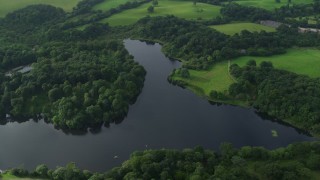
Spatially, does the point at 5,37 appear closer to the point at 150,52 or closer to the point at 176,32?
the point at 150,52

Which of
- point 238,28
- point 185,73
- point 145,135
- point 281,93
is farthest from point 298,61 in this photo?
point 145,135

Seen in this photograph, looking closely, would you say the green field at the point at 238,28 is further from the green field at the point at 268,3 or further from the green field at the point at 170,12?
the green field at the point at 268,3

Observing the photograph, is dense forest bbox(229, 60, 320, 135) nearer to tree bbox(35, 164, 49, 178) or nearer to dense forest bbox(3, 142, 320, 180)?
dense forest bbox(3, 142, 320, 180)

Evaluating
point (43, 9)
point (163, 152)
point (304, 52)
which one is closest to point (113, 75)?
point (163, 152)

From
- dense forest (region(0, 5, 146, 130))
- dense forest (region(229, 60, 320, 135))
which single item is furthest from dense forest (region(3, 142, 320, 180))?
dense forest (region(0, 5, 146, 130))

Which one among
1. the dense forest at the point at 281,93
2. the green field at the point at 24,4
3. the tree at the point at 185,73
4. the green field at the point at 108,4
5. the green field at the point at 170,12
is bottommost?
the dense forest at the point at 281,93

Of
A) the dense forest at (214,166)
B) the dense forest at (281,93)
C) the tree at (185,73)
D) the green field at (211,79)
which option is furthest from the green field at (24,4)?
the dense forest at (214,166)

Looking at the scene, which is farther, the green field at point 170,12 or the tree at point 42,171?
the green field at point 170,12

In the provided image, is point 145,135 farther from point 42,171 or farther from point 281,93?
point 281,93
